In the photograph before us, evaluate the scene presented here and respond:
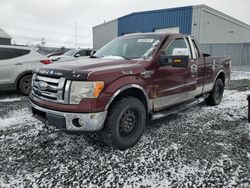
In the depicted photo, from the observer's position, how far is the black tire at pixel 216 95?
5.77m

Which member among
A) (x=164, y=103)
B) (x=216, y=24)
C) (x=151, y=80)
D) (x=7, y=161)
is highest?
(x=216, y=24)

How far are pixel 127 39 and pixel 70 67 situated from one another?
70.0 inches

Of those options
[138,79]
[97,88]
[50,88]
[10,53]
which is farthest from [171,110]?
[10,53]

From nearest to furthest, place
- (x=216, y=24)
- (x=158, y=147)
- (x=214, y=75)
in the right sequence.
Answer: (x=158, y=147)
(x=214, y=75)
(x=216, y=24)

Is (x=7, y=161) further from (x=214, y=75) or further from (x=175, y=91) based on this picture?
(x=214, y=75)

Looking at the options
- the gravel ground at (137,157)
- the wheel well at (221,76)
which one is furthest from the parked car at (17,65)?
the wheel well at (221,76)

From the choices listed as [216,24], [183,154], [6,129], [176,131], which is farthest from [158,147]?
[216,24]

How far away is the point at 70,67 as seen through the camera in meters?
2.99

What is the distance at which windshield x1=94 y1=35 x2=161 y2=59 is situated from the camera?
375cm

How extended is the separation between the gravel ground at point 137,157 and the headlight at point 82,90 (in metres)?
0.95

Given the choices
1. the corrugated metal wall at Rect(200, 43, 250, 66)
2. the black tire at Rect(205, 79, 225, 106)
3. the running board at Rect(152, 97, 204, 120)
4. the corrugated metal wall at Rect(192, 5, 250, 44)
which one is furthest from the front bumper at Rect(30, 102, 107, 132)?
the corrugated metal wall at Rect(192, 5, 250, 44)

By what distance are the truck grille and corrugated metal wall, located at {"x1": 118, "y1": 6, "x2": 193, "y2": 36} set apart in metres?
15.6

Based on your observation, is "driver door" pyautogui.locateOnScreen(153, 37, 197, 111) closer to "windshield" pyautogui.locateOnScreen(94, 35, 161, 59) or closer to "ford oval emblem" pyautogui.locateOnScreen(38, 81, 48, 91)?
"windshield" pyautogui.locateOnScreen(94, 35, 161, 59)

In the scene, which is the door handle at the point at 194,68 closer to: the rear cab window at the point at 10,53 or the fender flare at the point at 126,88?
the fender flare at the point at 126,88
